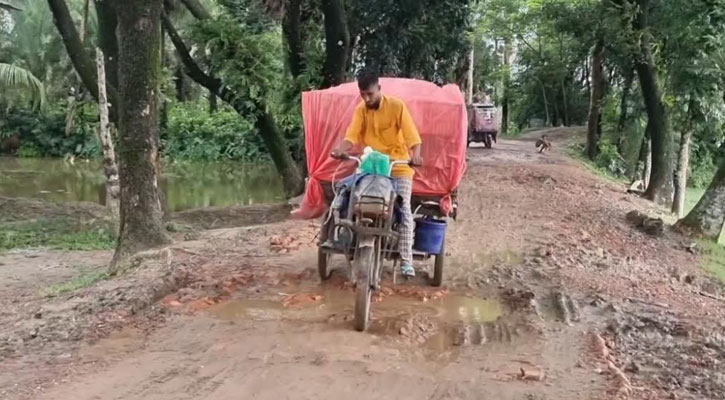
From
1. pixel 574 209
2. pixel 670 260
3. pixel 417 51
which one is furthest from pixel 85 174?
pixel 670 260

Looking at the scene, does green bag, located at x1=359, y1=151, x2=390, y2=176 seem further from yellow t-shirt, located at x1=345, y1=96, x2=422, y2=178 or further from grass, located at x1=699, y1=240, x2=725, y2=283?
grass, located at x1=699, y1=240, x2=725, y2=283

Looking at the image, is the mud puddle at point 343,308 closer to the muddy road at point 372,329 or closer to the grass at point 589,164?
the muddy road at point 372,329

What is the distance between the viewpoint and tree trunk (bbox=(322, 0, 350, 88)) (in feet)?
46.4

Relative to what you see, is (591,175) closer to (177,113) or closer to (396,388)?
(396,388)

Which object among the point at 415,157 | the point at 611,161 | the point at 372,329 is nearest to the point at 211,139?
the point at 611,161

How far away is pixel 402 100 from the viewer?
6863mm

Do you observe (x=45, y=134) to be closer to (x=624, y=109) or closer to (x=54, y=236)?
(x=54, y=236)

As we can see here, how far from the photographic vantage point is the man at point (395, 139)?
20.9ft

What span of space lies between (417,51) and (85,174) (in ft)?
51.6

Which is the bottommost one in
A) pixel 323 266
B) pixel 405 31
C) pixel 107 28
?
pixel 323 266

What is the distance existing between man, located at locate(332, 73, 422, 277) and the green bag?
0.88 feet

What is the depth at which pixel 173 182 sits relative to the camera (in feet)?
89.3

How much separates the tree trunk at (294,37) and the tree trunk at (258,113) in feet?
3.48

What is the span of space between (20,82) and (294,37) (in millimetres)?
19289
